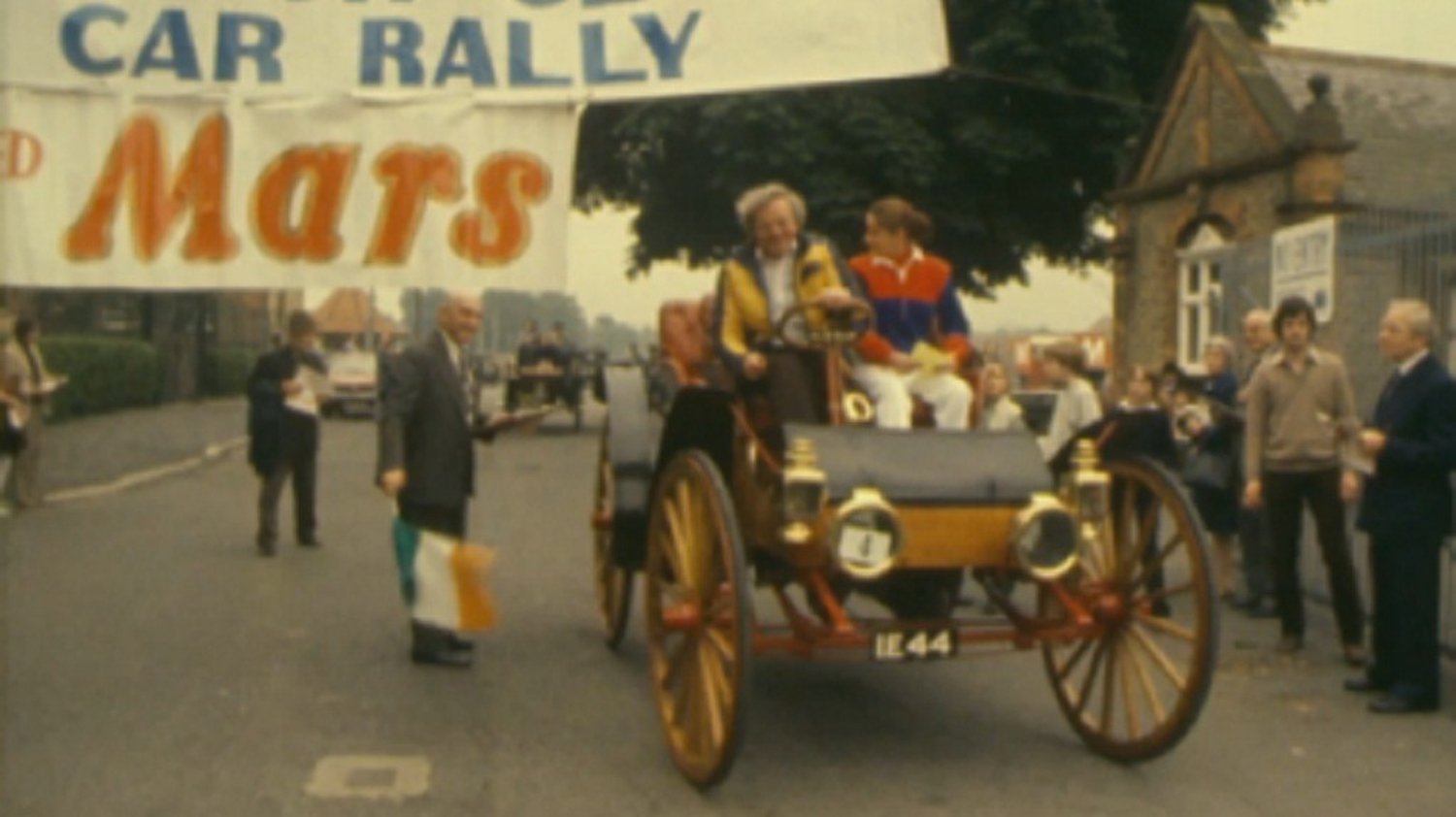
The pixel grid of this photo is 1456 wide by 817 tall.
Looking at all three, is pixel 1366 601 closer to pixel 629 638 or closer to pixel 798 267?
pixel 629 638

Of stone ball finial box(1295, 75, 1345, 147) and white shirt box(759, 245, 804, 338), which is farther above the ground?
stone ball finial box(1295, 75, 1345, 147)

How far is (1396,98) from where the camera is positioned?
30.4 metres

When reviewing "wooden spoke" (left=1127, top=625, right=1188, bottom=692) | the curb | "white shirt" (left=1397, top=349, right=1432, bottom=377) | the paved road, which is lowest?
the curb

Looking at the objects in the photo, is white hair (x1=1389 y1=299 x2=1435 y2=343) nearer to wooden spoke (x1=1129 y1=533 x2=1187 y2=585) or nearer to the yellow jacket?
wooden spoke (x1=1129 y1=533 x2=1187 y2=585)

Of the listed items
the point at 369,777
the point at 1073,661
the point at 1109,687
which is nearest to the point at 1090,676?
the point at 1109,687

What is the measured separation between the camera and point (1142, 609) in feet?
24.3

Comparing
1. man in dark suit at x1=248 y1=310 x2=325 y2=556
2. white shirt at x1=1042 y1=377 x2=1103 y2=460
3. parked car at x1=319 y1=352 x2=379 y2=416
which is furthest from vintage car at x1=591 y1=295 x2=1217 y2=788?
parked car at x1=319 y1=352 x2=379 y2=416

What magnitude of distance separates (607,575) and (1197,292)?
22.1 metres

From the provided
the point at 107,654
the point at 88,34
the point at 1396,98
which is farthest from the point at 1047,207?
the point at 88,34

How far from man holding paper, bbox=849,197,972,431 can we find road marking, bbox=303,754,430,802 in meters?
2.26

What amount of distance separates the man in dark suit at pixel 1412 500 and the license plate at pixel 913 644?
8.10ft

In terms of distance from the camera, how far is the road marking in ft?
22.7

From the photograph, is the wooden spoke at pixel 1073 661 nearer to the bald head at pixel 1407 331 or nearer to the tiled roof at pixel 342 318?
the bald head at pixel 1407 331

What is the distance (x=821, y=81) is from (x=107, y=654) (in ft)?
16.1
